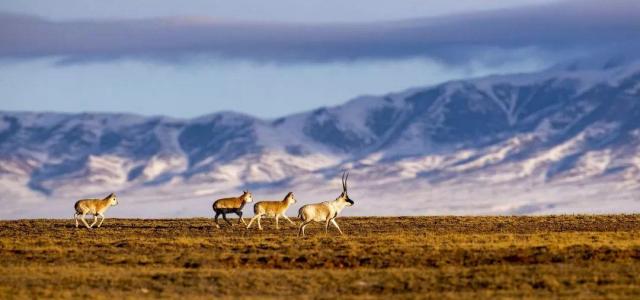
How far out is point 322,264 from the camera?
3697 centimetres

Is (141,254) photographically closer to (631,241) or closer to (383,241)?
(383,241)

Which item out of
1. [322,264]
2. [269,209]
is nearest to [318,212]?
[269,209]

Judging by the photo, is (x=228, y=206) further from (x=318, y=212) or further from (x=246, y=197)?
(x=318, y=212)

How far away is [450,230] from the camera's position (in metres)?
51.2

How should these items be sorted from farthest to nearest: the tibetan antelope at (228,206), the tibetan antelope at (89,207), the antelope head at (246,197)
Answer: the antelope head at (246,197)
the tibetan antelope at (89,207)
the tibetan antelope at (228,206)

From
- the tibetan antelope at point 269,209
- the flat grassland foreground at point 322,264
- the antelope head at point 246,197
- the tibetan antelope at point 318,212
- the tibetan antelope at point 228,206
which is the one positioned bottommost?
the flat grassland foreground at point 322,264

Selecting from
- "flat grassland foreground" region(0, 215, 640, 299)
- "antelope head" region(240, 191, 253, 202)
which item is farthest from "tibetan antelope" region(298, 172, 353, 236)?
"antelope head" region(240, 191, 253, 202)

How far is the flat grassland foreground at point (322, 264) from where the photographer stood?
32406mm

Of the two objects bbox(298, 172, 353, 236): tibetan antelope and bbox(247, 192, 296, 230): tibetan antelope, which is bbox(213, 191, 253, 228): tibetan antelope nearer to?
bbox(247, 192, 296, 230): tibetan antelope

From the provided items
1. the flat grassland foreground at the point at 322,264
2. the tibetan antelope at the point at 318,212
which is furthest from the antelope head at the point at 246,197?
the tibetan antelope at the point at 318,212

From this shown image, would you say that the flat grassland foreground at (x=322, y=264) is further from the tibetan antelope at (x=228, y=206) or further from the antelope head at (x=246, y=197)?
the antelope head at (x=246, y=197)

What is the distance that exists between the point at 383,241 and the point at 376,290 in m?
10.8

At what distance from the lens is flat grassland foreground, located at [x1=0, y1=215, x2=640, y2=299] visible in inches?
1276

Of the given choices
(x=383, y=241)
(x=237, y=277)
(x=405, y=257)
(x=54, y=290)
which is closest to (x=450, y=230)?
(x=383, y=241)
